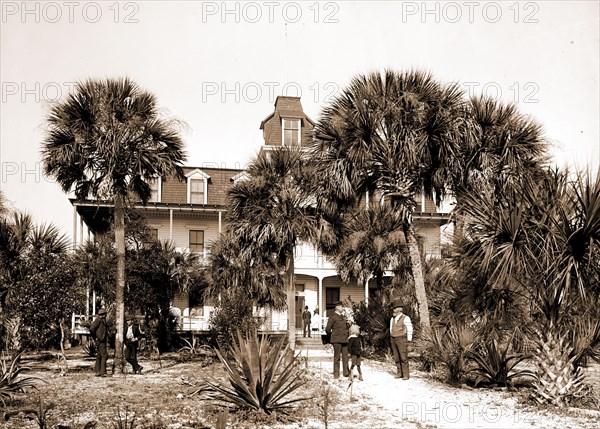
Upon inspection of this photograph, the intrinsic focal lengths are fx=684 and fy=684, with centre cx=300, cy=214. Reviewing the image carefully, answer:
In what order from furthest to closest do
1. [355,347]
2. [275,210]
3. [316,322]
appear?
[316,322]
[275,210]
[355,347]

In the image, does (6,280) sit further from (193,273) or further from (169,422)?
(169,422)

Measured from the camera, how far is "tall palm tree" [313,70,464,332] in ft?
58.1

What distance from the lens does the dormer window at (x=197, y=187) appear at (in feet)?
116

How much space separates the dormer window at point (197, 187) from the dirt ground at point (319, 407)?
20.4 metres

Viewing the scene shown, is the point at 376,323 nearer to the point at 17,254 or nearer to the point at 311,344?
the point at 311,344

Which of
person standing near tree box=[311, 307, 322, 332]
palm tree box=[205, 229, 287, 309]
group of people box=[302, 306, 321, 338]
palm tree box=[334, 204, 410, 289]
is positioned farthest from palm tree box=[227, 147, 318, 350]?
person standing near tree box=[311, 307, 322, 332]

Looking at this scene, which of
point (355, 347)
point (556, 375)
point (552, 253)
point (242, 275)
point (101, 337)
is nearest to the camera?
point (552, 253)

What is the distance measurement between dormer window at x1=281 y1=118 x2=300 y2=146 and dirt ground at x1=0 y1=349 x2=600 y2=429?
70.0 feet

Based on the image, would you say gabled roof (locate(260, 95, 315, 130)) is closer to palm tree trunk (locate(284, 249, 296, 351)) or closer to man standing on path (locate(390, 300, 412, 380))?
palm tree trunk (locate(284, 249, 296, 351))

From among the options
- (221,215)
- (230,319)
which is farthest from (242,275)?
(221,215)

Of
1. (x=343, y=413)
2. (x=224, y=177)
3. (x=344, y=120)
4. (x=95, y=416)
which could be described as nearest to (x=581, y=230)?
(x=343, y=413)

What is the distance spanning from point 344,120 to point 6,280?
10.6 meters

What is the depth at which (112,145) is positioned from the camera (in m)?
16.3

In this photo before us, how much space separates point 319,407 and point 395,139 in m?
9.17
